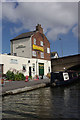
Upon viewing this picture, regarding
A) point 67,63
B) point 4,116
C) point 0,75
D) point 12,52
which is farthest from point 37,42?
point 4,116

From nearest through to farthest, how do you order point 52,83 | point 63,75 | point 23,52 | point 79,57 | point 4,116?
point 4,116
point 52,83
point 63,75
point 23,52
point 79,57

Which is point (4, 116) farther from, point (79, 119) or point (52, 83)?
point (52, 83)

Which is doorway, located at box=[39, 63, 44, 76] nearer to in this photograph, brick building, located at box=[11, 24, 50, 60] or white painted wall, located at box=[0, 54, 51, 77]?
white painted wall, located at box=[0, 54, 51, 77]

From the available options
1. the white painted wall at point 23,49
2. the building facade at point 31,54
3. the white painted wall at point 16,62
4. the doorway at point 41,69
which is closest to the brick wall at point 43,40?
the building facade at point 31,54

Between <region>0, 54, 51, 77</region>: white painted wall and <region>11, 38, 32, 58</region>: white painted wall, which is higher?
<region>11, 38, 32, 58</region>: white painted wall

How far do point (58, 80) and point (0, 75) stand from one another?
33.6 feet

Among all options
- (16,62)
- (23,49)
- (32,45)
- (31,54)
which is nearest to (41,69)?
(31,54)

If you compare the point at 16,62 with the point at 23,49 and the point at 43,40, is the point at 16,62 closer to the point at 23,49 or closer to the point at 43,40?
the point at 23,49

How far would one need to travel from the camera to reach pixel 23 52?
A: 31.4 metres

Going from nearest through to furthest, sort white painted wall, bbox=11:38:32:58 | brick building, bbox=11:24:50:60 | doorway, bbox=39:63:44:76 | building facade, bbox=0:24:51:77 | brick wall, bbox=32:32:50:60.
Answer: building facade, bbox=0:24:51:77, white painted wall, bbox=11:38:32:58, brick building, bbox=11:24:50:60, doorway, bbox=39:63:44:76, brick wall, bbox=32:32:50:60

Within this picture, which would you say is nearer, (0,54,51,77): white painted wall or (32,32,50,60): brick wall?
(0,54,51,77): white painted wall

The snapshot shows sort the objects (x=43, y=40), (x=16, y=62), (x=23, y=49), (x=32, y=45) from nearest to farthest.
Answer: (x=16, y=62), (x=32, y=45), (x=23, y=49), (x=43, y=40)

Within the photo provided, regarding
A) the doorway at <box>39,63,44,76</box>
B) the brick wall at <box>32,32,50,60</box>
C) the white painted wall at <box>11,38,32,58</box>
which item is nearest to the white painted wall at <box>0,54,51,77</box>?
the doorway at <box>39,63,44,76</box>

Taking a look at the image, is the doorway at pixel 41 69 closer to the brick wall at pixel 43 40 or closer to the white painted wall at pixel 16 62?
the white painted wall at pixel 16 62
